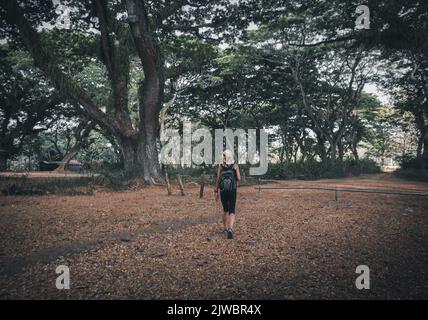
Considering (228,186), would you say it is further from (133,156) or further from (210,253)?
(133,156)

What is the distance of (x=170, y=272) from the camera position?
3.82m

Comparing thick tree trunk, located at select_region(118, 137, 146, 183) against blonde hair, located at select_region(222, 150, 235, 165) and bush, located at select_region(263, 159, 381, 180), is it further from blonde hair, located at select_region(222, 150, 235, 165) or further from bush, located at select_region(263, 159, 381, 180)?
bush, located at select_region(263, 159, 381, 180)

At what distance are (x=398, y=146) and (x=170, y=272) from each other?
178 ft

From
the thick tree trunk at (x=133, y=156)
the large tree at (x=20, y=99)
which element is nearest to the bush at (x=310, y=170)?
the thick tree trunk at (x=133, y=156)

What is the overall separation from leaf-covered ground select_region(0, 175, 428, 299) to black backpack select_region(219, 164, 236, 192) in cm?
106

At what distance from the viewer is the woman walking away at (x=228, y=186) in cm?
548

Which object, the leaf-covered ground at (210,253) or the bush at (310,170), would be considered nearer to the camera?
the leaf-covered ground at (210,253)

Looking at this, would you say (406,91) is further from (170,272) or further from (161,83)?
(170,272)

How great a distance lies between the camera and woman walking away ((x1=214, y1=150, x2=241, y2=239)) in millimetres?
5477

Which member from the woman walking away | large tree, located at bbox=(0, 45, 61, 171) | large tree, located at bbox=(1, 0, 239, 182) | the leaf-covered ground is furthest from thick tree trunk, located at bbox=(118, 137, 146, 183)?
large tree, located at bbox=(0, 45, 61, 171)

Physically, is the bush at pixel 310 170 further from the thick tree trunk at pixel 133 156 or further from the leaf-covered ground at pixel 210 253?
the leaf-covered ground at pixel 210 253

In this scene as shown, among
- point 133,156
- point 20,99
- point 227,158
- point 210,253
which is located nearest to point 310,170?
point 133,156

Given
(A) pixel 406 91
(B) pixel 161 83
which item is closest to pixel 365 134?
(A) pixel 406 91

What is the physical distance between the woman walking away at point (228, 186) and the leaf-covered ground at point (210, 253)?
38 cm
